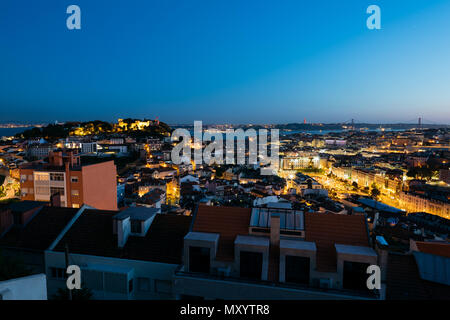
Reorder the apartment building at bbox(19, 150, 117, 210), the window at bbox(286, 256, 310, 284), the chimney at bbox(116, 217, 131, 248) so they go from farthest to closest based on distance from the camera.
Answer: the apartment building at bbox(19, 150, 117, 210), the chimney at bbox(116, 217, 131, 248), the window at bbox(286, 256, 310, 284)

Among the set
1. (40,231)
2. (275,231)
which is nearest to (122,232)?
(40,231)

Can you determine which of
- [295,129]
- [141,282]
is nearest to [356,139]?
[295,129]

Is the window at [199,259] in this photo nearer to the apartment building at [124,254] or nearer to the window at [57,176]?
the apartment building at [124,254]

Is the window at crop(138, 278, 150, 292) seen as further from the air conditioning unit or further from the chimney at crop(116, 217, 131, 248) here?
the air conditioning unit

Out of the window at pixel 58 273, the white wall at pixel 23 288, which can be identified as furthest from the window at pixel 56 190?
the white wall at pixel 23 288

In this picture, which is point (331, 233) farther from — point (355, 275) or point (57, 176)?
point (57, 176)

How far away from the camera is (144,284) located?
4414mm

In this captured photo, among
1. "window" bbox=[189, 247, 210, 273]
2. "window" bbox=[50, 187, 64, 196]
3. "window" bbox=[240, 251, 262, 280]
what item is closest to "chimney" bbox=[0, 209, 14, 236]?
"window" bbox=[189, 247, 210, 273]

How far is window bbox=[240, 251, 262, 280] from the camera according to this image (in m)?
3.82

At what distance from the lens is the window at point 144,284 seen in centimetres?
438
